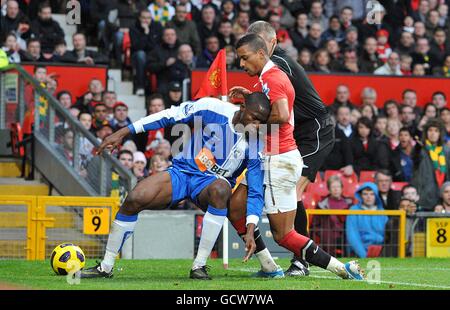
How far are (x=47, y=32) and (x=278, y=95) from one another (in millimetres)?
10806

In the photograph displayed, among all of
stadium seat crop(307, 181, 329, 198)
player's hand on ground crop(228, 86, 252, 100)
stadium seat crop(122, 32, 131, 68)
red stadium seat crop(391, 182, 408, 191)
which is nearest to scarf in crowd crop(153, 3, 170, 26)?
stadium seat crop(122, 32, 131, 68)

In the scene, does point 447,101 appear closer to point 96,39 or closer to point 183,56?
point 183,56

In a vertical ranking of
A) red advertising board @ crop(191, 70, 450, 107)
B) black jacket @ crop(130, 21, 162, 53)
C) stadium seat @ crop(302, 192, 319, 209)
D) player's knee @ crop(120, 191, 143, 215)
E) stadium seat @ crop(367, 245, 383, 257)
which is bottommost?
stadium seat @ crop(367, 245, 383, 257)

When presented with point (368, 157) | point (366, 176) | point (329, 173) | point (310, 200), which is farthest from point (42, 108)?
point (368, 157)

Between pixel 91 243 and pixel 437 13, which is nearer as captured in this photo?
pixel 91 243

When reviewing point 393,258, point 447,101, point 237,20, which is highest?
point 237,20

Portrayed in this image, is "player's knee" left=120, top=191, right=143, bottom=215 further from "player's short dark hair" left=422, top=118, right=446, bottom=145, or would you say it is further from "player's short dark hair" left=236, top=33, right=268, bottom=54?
"player's short dark hair" left=422, top=118, right=446, bottom=145

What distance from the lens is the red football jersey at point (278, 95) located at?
32.9 feet

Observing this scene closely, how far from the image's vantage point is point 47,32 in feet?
65.9

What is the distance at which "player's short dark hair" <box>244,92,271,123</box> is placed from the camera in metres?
9.98

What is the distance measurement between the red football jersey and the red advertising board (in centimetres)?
941
